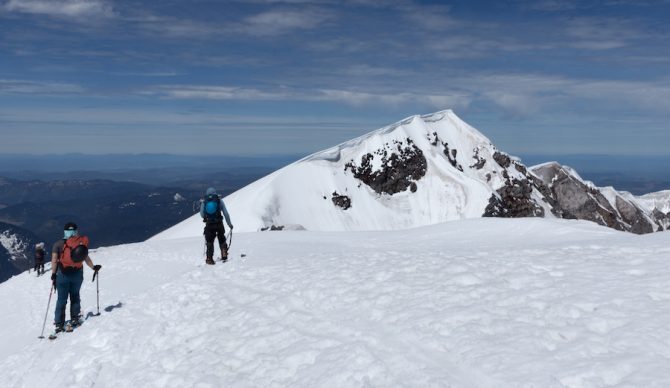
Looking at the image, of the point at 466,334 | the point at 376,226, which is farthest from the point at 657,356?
the point at 376,226

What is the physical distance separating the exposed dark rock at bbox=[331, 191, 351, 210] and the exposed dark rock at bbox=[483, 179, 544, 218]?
32.6 metres

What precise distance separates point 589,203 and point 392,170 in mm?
66428

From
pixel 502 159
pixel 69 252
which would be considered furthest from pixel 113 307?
pixel 502 159

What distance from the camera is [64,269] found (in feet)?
43.4

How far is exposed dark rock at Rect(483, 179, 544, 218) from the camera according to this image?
4515 inches

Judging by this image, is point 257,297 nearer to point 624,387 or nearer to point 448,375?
point 448,375

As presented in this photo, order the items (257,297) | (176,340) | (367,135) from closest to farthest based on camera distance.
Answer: (176,340) → (257,297) → (367,135)

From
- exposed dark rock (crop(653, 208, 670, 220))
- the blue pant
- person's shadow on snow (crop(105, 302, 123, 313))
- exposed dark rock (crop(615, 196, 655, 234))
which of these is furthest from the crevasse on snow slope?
exposed dark rock (crop(653, 208, 670, 220))

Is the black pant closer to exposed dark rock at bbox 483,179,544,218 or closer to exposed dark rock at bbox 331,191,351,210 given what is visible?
exposed dark rock at bbox 331,191,351,210

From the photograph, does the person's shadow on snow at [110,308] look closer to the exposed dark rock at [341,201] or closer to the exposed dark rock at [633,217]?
the exposed dark rock at [341,201]

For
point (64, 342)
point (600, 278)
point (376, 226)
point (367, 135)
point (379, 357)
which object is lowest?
point (376, 226)

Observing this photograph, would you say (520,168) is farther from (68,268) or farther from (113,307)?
(68,268)

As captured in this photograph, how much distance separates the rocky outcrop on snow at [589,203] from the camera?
147 meters

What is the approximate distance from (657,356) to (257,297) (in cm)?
971
